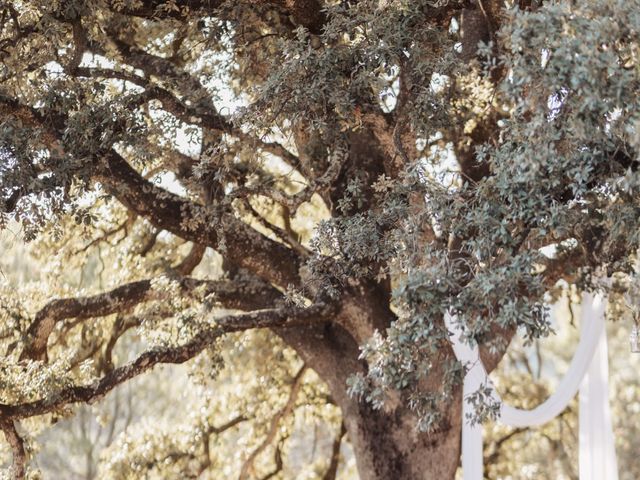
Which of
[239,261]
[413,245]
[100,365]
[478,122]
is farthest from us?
[100,365]

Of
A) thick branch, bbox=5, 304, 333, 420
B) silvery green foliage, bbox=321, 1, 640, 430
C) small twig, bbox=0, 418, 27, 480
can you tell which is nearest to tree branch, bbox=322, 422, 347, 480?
thick branch, bbox=5, 304, 333, 420

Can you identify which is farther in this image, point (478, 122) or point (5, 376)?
point (478, 122)

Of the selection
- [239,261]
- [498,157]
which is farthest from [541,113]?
[239,261]

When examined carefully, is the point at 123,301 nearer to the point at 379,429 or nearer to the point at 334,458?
the point at 379,429

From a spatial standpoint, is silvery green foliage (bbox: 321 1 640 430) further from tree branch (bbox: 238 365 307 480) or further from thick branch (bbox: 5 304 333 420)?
tree branch (bbox: 238 365 307 480)

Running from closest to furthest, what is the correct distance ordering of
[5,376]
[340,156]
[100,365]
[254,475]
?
1. [340,156]
2. [5,376]
3. [100,365]
4. [254,475]

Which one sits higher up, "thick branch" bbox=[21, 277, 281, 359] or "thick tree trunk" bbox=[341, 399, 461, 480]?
"thick branch" bbox=[21, 277, 281, 359]

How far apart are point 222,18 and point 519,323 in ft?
7.76

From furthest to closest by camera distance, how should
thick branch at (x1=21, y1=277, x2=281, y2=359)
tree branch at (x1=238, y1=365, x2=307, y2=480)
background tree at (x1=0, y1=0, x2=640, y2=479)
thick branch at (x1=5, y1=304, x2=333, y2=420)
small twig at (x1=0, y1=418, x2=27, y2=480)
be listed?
tree branch at (x1=238, y1=365, x2=307, y2=480) → thick branch at (x1=21, y1=277, x2=281, y2=359) → small twig at (x1=0, y1=418, x2=27, y2=480) → thick branch at (x1=5, y1=304, x2=333, y2=420) → background tree at (x1=0, y1=0, x2=640, y2=479)

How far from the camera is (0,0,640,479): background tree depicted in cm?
335

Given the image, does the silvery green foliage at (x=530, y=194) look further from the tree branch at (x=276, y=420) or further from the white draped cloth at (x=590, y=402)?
the tree branch at (x=276, y=420)

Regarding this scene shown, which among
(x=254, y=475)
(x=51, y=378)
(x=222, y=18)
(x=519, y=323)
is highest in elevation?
(x=222, y=18)

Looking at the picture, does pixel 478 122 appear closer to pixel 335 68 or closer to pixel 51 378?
pixel 335 68

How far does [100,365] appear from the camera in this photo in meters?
7.20
